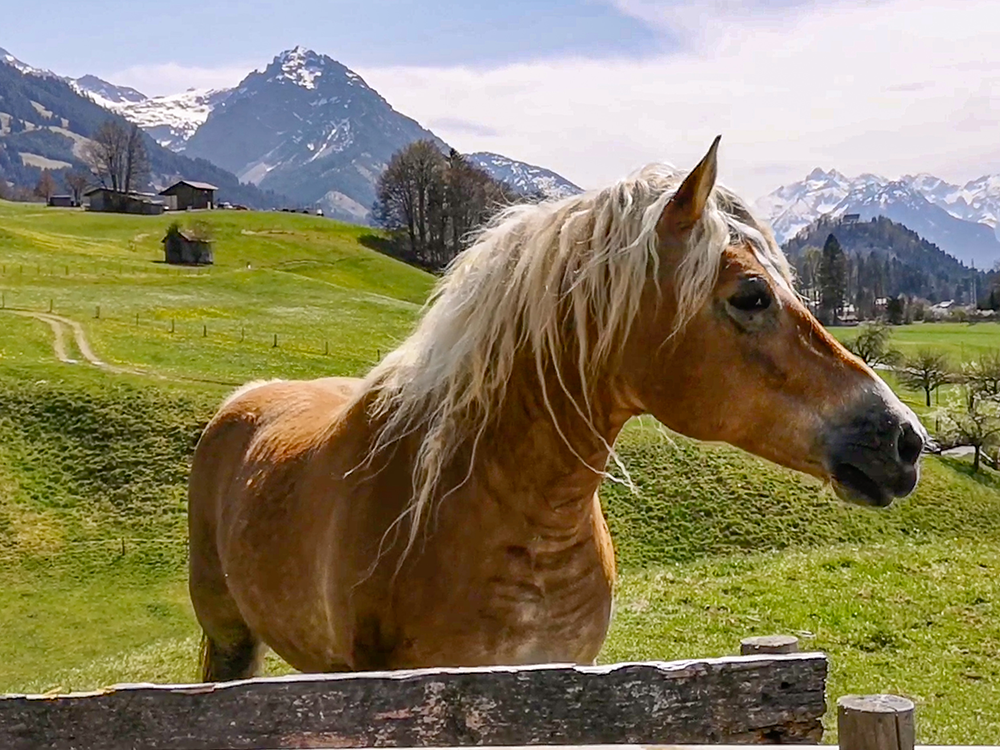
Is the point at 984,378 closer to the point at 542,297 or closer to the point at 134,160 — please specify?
the point at 542,297

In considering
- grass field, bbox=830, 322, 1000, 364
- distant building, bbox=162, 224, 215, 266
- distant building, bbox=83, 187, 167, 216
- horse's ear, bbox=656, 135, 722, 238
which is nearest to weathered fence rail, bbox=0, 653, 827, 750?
horse's ear, bbox=656, 135, 722, 238

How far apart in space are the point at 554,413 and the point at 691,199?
95 centimetres

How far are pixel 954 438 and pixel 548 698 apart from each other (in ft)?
118

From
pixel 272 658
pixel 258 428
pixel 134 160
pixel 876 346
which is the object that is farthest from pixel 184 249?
pixel 258 428

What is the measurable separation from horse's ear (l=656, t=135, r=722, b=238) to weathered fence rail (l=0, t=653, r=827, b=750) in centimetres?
152

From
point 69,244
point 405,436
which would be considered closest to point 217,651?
point 405,436

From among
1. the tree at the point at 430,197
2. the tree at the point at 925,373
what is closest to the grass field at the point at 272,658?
the tree at the point at 925,373

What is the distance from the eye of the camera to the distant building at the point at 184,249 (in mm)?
59469

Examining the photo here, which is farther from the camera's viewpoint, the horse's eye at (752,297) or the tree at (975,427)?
the tree at (975,427)

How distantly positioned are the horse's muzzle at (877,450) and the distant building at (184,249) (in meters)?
60.3

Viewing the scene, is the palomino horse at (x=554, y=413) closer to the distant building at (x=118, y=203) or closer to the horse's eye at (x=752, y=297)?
the horse's eye at (x=752, y=297)

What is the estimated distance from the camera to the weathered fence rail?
8.00 feet

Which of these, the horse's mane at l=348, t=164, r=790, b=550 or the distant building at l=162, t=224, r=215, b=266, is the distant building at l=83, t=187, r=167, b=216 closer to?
the distant building at l=162, t=224, r=215, b=266

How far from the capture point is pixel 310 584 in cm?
426
